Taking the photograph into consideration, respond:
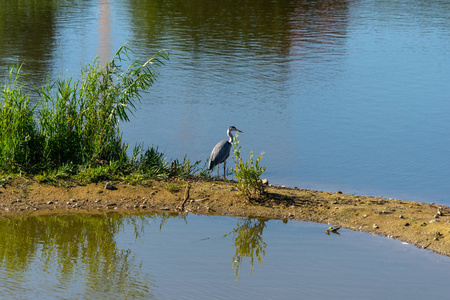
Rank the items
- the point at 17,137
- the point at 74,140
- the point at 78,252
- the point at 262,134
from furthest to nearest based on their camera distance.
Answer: the point at 262,134 → the point at 74,140 → the point at 17,137 → the point at 78,252

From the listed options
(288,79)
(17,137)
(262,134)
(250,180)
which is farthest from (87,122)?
(288,79)

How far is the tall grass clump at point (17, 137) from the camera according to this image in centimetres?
923

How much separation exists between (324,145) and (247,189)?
15.5 feet

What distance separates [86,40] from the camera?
79.0 ft

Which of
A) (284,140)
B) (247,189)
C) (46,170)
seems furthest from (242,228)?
(284,140)

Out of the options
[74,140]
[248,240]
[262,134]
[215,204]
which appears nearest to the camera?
[248,240]

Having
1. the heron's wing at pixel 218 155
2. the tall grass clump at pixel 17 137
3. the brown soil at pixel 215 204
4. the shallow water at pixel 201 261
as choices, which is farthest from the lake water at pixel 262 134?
the tall grass clump at pixel 17 137

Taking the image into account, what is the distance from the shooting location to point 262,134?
13625mm

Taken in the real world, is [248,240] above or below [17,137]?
below

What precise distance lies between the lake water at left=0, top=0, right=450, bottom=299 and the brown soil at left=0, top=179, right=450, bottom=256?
240 mm

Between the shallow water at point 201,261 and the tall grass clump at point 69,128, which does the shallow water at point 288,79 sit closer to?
the tall grass clump at point 69,128

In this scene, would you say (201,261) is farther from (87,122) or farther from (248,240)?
(87,122)

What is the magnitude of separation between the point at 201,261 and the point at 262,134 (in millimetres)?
6549

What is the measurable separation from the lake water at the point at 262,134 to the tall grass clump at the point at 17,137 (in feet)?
4.14
